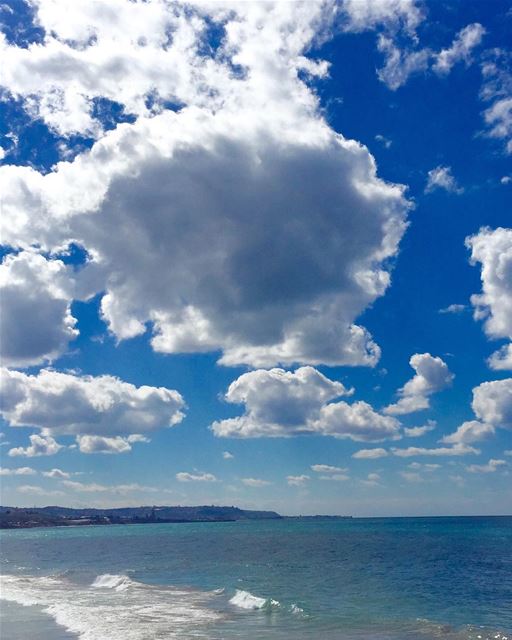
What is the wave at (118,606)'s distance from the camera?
2838 centimetres

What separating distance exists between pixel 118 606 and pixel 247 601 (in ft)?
25.4

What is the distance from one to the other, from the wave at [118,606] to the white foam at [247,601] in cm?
173

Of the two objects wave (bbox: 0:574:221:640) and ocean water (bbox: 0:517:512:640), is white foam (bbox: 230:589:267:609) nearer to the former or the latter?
ocean water (bbox: 0:517:512:640)

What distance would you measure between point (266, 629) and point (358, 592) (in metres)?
15.1

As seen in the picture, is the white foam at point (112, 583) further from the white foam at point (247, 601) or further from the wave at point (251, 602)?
the wave at point (251, 602)

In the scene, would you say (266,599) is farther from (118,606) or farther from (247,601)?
(118,606)

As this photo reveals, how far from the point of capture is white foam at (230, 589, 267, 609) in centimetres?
3621

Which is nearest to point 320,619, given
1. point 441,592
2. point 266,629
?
point 266,629

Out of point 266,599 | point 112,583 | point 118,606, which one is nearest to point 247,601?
point 266,599

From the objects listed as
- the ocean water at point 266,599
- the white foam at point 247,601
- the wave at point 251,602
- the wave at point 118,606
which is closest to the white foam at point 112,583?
the wave at point 118,606

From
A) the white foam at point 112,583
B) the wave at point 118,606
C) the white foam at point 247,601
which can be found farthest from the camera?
the white foam at point 112,583

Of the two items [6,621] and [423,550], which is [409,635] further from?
[423,550]

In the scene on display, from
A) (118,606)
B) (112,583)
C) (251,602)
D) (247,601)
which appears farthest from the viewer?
(112,583)

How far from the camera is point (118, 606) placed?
35.8m
